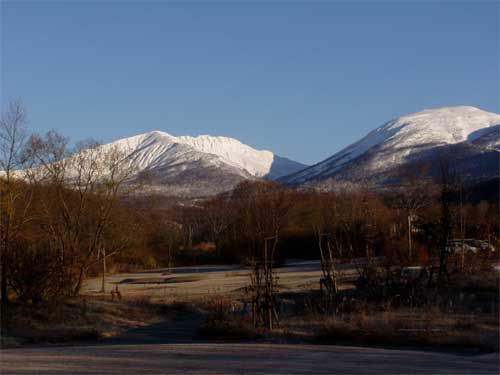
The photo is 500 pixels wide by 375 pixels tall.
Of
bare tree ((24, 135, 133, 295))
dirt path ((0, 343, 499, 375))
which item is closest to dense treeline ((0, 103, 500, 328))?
bare tree ((24, 135, 133, 295))

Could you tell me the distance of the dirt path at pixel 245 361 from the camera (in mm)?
11374

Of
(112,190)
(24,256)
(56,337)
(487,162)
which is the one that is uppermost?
(487,162)

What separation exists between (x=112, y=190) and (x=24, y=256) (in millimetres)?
10807

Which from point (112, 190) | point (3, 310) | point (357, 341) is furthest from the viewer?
point (112, 190)

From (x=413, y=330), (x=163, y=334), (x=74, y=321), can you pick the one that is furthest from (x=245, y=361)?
(x=74, y=321)

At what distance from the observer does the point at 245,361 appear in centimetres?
1261

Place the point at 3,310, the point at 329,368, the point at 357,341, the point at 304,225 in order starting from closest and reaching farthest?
the point at 329,368 → the point at 357,341 → the point at 3,310 → the point at 304,225

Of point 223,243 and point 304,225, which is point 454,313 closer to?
point 304,225

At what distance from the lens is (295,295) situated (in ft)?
92.9

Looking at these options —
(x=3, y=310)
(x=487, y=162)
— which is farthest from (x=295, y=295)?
(x=487, y=162)

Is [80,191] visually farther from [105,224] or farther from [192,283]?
[192,283]

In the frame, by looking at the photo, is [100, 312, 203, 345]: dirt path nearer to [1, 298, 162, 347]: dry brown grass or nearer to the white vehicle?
[1, 298, 162, 347]: dry brown grass

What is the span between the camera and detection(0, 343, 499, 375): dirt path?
37.3 feet

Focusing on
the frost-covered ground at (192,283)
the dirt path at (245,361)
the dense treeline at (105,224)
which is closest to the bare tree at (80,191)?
the dense treeline at (105,224)
